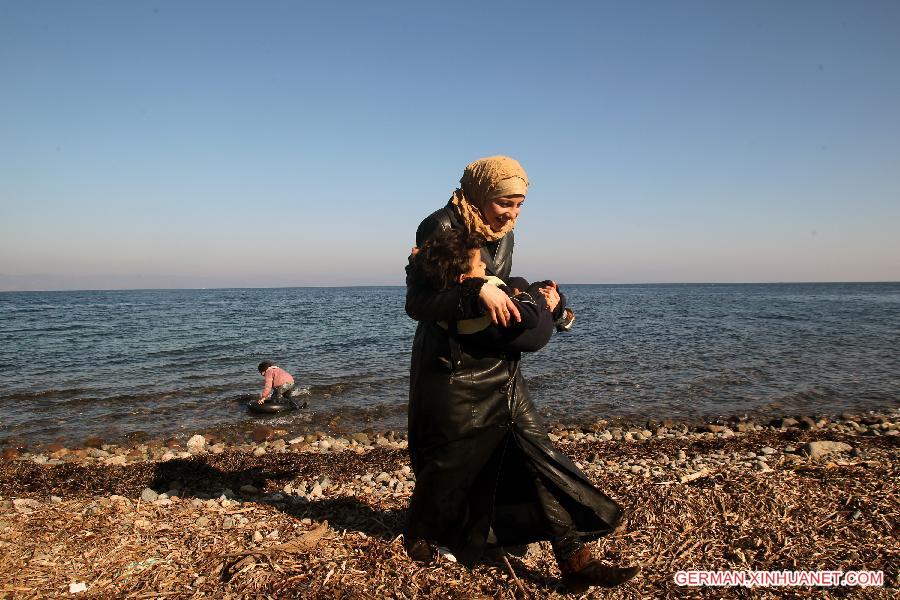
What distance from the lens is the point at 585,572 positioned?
9.89 ft

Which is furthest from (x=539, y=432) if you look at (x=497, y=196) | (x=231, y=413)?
(x=231, y=413)

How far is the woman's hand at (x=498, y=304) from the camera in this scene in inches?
100

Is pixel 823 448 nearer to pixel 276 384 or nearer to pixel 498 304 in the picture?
pixel 498 304

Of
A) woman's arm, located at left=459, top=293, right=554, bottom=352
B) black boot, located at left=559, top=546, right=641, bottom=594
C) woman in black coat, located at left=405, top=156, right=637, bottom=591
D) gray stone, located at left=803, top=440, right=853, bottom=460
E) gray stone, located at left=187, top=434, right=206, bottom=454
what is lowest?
gray stone, located at left=187, top=434, right=206, bottom=454

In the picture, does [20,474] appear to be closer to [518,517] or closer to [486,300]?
[518,517]

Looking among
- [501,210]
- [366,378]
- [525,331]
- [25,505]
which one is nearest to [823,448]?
[525,331]

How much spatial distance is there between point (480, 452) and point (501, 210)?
1.41 m

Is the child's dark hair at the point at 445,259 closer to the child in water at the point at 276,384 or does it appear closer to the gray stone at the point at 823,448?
the gray stone at the point at 823,448

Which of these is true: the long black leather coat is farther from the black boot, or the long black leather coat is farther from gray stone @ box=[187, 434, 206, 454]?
gray stone @ box=[187, 434, 206, 454]

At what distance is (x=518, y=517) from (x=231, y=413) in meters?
10.2

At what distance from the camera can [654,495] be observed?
4.45 m

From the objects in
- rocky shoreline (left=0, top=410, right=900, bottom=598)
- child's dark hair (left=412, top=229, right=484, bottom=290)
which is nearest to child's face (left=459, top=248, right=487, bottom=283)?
child's dark hair (left=412, top=229, right=484, bottom=290)

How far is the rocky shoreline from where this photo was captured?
3234mm

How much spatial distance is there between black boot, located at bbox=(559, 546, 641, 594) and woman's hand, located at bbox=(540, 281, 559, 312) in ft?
4.70
